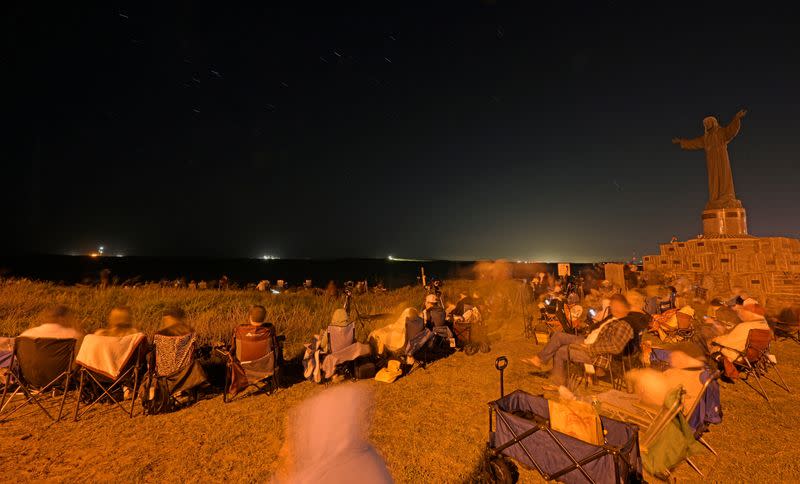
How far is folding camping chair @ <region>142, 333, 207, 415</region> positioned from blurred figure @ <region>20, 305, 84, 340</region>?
3.67ft

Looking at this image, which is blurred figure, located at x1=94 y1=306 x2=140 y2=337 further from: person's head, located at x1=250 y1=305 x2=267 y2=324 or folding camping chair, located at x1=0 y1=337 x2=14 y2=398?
person's head, located at x1=250 y1=305 x2=267 y2=324

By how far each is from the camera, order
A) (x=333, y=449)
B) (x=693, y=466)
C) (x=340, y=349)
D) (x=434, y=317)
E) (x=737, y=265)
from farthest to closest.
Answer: (x=737, y=265)
(x=434, y=317)
(x=340, y=349)
(x=693, y=466)
(x=333, y=449)

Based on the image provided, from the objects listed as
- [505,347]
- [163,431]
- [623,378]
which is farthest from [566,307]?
[163,431]

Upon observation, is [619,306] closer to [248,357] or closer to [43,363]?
[248,357]

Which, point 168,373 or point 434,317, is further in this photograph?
point 434,317

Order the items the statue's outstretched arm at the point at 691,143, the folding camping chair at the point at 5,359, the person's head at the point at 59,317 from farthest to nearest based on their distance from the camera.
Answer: the statue's outstretched arm at the point at 691,143 → the folding camping chair at the point at 5,359 → the person's head at the point at 59,317

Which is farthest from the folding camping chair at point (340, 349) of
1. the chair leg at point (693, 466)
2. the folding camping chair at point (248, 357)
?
the chair leg at point (693, 466)

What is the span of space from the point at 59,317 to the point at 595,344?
806 centimetres

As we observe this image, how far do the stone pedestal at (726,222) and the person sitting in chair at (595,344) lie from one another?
13.1 metres

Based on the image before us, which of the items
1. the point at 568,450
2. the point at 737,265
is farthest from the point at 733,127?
the point at 568,450

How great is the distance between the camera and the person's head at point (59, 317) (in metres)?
4.95

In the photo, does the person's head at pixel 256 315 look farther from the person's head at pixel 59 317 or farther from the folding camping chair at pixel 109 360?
the person's head at pixel 59 317

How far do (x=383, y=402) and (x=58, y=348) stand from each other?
15.3 feet

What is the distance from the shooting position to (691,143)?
16.8 meters
